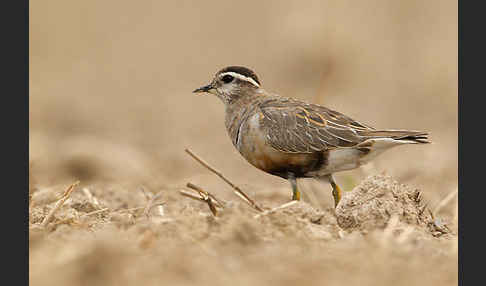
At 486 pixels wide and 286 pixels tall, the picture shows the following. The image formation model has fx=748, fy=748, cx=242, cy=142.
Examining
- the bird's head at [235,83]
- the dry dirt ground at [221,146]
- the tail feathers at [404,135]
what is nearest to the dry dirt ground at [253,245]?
the dry dirt ground at [221,146]

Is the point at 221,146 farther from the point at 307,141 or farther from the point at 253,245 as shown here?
the point at 253,245

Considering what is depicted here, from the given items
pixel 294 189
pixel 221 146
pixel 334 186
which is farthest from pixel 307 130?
pixel 221 146

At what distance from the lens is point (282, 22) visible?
17984 mm

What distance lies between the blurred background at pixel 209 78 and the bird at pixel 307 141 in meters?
1.07

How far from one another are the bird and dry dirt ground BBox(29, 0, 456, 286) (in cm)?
51

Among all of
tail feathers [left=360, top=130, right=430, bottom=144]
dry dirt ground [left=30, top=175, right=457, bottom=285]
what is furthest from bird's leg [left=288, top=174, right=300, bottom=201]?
dry dirt ground [left=30, top=175, right=457, bottom=285]

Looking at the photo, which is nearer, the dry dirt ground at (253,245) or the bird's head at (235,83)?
the dry dirt ground at (253,245)

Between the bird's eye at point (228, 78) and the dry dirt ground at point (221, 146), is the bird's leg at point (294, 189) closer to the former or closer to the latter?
the dry dirt ground at point (221, 146)

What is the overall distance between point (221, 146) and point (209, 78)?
177 inches

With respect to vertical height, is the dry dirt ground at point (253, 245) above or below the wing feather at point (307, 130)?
below

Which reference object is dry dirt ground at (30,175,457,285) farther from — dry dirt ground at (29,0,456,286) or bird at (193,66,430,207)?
bird at (193,66,430,207)

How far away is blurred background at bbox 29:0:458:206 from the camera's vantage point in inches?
438

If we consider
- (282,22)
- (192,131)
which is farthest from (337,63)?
(192,131)

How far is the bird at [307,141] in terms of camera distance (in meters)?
7.49
